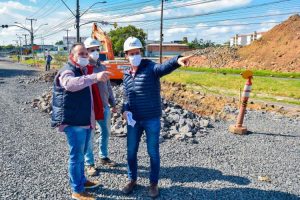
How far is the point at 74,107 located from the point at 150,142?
106 cm

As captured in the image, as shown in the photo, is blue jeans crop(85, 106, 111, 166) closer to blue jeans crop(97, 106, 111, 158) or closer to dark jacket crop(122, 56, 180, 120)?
blue jeans crop(97, 106, 111, 158)

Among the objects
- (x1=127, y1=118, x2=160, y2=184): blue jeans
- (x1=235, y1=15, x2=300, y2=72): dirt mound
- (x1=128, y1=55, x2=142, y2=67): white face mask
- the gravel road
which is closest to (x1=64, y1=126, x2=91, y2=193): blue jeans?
the gravel road

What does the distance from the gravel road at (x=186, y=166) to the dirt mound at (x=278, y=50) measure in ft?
89.7

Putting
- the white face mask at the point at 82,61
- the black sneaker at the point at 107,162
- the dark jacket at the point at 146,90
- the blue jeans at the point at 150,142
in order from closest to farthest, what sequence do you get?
the white face mask at the point at 82,61, the dark jacket at the point at 146,90, the blue jeans at the point at 150,142, the black sneaker at the point at 107,162

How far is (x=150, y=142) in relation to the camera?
13.1 feet

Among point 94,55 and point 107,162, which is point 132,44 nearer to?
point 94,55

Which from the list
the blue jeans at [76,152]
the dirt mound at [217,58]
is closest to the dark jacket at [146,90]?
the blue jeans at [76,152]

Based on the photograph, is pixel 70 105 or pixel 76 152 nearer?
pixel 70 105

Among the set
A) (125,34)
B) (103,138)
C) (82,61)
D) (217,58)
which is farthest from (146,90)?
(125,34)

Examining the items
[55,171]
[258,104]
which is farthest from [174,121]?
[258,104]

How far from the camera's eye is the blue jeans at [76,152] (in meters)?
3.76

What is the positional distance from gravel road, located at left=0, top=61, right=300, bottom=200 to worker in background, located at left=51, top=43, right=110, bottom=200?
672 millimetres

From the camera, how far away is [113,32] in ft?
228

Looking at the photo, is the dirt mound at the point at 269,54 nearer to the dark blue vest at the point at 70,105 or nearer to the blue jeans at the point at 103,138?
the blue jeans at the point at 103,138
